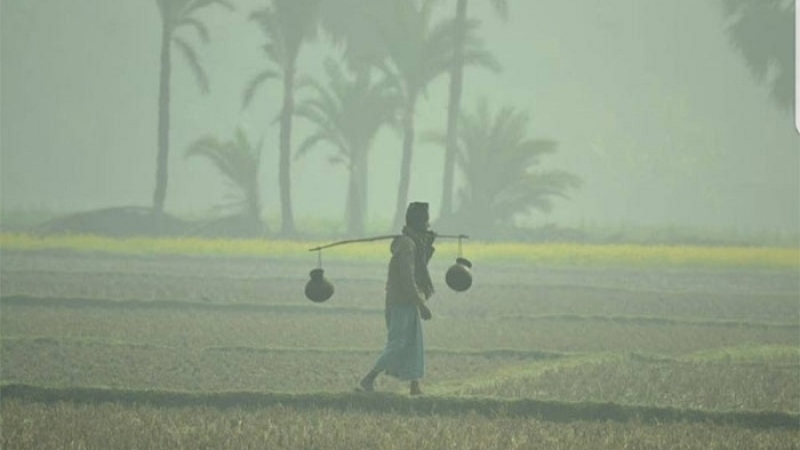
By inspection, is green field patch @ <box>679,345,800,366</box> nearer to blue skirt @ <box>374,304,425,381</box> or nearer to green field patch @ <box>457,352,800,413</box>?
green field patch @ <box>457,352,800,413</box>

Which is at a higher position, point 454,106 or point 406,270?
point 454,106

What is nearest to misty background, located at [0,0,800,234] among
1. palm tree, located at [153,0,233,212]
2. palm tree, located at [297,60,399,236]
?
palm tree, located at [297,60,399,236]

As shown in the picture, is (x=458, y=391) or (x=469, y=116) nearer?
(x=458, y=391)

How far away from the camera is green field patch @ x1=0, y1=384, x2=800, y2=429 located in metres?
11.2

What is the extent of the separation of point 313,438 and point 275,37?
71.3 ft

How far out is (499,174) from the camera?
103 feet

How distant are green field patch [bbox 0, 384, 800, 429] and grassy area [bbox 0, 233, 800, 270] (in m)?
15.9

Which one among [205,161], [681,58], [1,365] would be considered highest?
[681,58]

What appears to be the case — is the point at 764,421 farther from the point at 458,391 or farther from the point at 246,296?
the point at 246,296

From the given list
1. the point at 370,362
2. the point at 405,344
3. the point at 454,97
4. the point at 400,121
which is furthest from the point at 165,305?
the point at 400,121

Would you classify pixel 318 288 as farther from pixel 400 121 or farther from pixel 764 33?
pixel 764 33

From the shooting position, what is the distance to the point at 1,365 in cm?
1399

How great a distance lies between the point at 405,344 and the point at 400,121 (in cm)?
2071

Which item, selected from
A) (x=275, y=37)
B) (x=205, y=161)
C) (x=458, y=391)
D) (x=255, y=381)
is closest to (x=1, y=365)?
(x=255, y=381)
